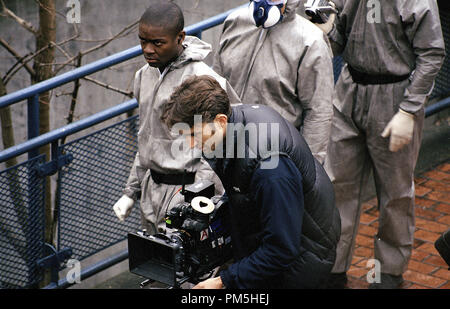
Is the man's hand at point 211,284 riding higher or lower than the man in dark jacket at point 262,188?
lower

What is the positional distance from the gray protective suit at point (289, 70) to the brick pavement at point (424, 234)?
1289 millimetres

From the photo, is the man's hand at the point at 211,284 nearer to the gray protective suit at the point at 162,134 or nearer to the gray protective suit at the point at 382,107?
the gray protective suit at the point at 162,134

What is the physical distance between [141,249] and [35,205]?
1.63 meters

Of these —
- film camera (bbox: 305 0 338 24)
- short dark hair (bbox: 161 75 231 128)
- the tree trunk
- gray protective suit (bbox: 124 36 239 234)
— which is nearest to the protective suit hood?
film camera (bbox: 305 0 338 24)

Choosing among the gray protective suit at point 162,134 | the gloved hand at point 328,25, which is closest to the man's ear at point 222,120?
the gray protective suit at point 162,134

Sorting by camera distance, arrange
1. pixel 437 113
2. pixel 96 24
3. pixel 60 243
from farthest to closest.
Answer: pixel 437 113
pixel 96 24
pixel 60 243

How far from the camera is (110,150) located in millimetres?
5387

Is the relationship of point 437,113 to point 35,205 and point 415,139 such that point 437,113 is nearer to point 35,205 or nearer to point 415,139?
point 415,139

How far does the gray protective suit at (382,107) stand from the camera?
15.2 feet

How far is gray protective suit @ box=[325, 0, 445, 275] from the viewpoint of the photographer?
15.2 ft

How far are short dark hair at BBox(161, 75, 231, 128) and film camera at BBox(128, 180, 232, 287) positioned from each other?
1.28 ft

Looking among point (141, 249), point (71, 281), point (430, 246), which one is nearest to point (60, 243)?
point (71, 281)

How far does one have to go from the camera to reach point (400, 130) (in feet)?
15.3

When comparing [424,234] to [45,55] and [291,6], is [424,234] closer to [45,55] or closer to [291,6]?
[291,6]
